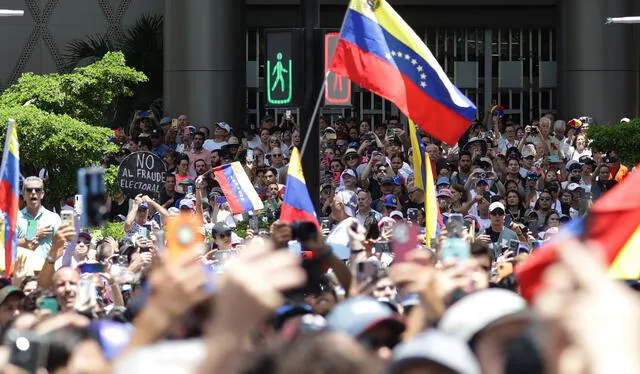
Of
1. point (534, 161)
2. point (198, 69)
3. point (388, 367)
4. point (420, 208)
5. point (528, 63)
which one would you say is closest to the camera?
point (388, 367)

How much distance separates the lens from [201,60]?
86.8ft

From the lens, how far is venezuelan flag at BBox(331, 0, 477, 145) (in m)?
12.6

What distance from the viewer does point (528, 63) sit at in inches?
1197

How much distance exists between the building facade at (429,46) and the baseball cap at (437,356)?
69.7 ft

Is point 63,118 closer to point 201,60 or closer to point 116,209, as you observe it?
point 116,209

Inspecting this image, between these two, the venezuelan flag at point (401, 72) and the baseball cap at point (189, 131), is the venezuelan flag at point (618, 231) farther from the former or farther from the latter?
the baseball cap at point (189, 131)

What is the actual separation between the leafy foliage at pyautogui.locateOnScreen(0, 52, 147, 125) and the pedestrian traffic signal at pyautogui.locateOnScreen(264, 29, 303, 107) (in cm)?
638

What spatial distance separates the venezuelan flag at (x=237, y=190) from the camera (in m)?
15.9

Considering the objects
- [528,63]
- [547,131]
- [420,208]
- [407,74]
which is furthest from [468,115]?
[528,63]

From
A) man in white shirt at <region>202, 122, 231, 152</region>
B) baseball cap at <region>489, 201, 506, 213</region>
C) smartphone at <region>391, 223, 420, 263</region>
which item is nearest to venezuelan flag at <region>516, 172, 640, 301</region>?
smartphone at <region>391, 223, 420, 263</region>

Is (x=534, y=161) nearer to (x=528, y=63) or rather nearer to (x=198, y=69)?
(x=198, y=69)

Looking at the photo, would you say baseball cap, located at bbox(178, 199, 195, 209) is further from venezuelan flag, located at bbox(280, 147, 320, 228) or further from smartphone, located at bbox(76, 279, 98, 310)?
smartphone, located at bbox(76, 279, 98, 310)

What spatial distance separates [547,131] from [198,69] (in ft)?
23.5

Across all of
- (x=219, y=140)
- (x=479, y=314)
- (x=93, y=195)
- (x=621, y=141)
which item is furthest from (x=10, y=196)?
(x=621, y=141)
